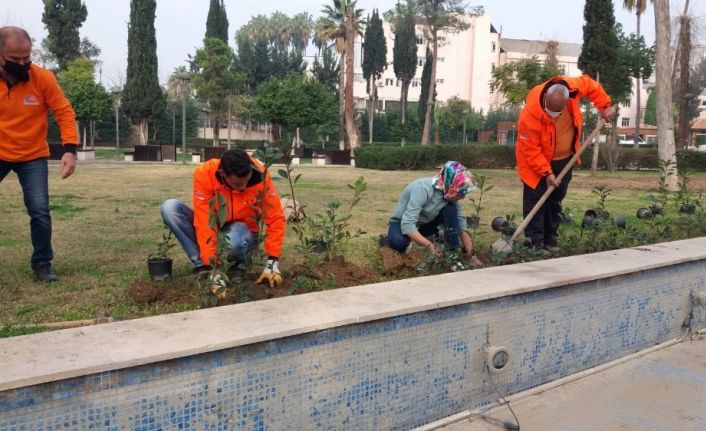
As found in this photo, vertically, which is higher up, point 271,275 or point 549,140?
point 549,140

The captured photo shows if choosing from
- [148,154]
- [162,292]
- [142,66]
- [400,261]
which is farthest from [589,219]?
[142,66]

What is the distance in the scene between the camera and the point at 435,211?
4.57m

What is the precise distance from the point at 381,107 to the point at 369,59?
1713 centimetres

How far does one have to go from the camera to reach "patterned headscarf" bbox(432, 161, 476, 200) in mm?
4293

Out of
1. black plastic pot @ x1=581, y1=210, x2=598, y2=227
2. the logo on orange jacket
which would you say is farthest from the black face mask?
black plastic pot @ x1=581, y1=210, x2=598, y2=227

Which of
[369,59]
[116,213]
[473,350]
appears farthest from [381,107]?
[473,350]

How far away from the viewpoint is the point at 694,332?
404 centimetres

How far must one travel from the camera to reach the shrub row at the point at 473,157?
931 inches

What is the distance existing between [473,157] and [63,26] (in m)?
27.3

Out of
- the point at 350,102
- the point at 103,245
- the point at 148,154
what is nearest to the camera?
the point at 103,245

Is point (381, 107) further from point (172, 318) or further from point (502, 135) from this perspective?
point (172, 318)

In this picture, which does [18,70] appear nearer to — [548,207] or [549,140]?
[549,140]

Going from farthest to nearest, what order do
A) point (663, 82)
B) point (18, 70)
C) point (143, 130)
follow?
point (143, 130) → point (663, 82) → point (18, 70)

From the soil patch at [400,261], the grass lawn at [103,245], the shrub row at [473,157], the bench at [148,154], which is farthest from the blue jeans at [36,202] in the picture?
the bench at [148,154]
